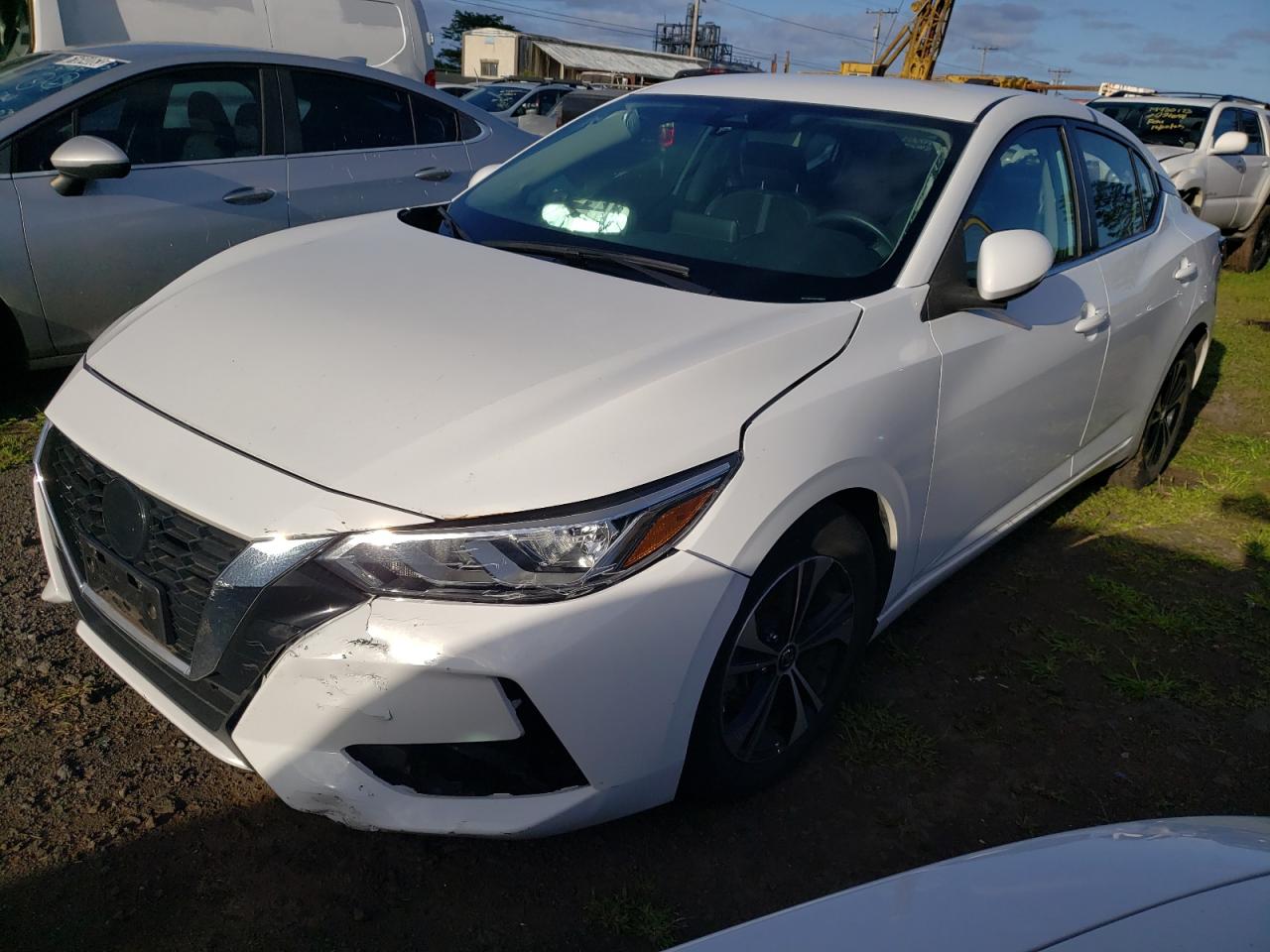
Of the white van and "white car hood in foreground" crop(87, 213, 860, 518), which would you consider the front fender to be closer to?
"white car hood in foreground" crop(87, 213, 860, 518)

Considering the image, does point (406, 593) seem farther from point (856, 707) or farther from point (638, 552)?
point (856, 707)

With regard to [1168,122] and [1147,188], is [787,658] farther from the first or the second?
[1168,122]

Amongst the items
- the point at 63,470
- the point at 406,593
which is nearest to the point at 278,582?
the point at 406,593

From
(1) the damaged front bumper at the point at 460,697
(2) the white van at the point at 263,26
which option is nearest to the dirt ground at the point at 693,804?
(1) the damaged front bumper at the point at 460,697

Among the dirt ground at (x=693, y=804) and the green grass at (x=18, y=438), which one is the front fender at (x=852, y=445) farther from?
the green grass at (x=18, y=438)

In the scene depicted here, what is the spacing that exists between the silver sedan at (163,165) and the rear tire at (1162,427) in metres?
3.56

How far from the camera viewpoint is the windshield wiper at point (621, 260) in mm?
2633

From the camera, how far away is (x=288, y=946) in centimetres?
203

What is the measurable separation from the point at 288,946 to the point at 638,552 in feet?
3.40

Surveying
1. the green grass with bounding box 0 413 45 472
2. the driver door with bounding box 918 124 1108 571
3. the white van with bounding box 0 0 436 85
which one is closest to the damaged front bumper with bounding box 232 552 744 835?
the driver door with bounding box 918 124 1108 571

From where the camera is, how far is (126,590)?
2160 millimetres

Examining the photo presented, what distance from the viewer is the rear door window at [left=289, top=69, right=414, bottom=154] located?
16.4 feet

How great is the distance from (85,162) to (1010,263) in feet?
11.4

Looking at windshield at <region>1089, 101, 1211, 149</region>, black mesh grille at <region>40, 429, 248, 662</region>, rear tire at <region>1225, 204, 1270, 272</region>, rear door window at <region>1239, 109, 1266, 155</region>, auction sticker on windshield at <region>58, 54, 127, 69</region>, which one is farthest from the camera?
rear tire at <region>1225, 204, 1270, 272</region>
